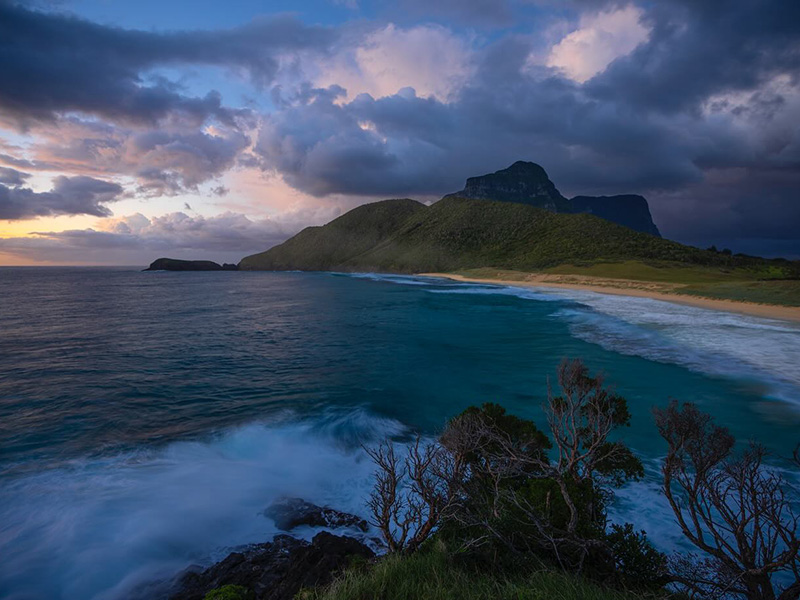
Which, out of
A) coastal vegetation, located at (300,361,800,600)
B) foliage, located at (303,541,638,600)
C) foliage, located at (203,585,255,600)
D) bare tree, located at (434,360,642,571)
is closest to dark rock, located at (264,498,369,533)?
foliage, located at (203,585,255,600)

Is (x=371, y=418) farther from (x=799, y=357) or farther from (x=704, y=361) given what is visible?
(x=799, y=357)

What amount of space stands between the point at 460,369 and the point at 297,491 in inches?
485

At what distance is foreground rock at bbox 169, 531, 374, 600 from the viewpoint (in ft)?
18.0

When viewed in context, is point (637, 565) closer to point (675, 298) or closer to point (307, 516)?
point (307, 516)

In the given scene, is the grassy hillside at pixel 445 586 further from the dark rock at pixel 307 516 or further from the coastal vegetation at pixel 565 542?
the dark rock at pixel 307 516

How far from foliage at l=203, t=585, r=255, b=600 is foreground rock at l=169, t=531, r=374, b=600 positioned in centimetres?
15

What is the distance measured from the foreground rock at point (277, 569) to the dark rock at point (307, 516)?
93 cm

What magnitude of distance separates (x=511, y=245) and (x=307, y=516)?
12398 centimetres

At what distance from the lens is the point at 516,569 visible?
5.15m

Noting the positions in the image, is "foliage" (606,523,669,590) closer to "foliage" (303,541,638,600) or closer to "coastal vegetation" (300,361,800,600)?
"coastal vegetation" (300,361,800,600)

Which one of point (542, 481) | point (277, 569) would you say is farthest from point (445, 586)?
point (277, 569)

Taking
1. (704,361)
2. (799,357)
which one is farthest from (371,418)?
(799,357)

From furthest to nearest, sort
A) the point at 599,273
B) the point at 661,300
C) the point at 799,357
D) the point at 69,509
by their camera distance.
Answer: the point at 599,273 < the point at 661,300 < the point at 799,357 < the point at 69,509

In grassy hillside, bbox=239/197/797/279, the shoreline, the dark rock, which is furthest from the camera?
grassy hillside, bbox=239/197/797/279
